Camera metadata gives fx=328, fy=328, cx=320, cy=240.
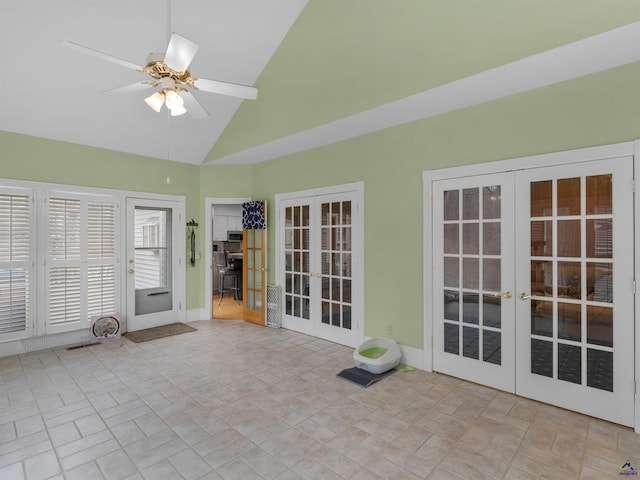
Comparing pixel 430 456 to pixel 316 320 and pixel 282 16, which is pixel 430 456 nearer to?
pixel 316 320

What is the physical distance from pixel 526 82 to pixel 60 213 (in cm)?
566

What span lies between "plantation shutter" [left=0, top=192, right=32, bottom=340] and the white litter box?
14.1ft

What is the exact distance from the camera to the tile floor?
2.12 m

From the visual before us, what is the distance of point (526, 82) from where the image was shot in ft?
9.09

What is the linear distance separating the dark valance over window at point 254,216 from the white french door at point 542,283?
9.42 feet

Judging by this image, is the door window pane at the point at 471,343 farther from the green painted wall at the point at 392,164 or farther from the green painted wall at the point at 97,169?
the green painted wall at the point at 97,169

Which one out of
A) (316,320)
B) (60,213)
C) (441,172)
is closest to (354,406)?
(316,320)

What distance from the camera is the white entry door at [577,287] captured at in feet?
8.36

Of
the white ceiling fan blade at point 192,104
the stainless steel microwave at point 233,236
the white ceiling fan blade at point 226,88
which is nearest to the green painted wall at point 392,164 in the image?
the white ceiling fan blade at point 226,88

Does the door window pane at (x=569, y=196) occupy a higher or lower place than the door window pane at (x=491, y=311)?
higher

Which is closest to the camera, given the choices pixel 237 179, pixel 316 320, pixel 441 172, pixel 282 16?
pixel 441 172

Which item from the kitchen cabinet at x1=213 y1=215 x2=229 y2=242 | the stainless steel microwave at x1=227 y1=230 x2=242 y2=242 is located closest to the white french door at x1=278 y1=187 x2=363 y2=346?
the stainless steel microwave at x1=227 y1=230 x2=242 y2=242

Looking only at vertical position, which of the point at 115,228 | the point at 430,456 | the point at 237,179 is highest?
the point at 237,179

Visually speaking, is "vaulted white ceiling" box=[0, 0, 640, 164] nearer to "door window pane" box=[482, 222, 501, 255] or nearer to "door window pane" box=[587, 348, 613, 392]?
"door window pane" box=[482, 222, 501, 255]
